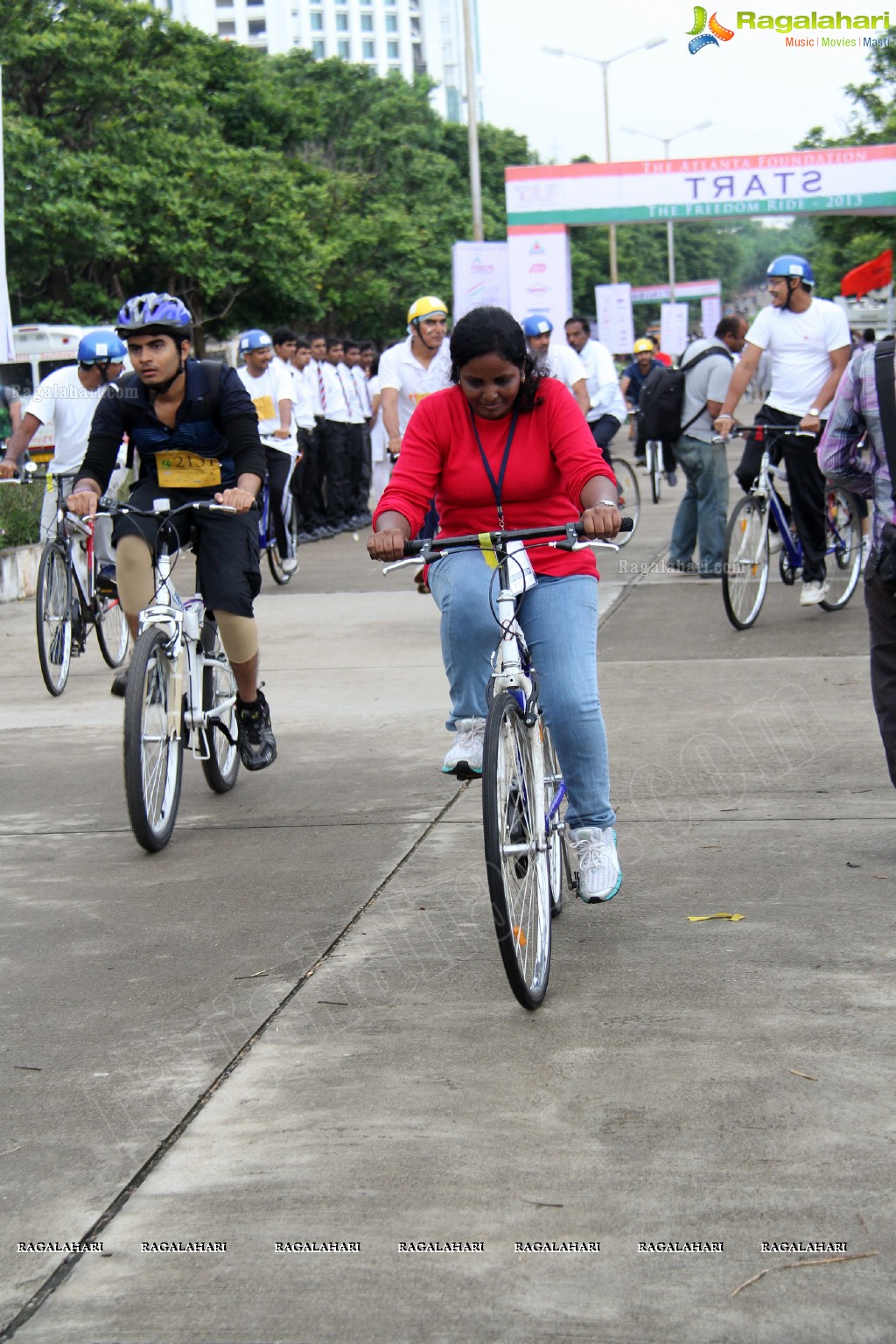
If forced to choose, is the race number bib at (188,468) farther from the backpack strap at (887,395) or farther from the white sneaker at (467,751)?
the backpack strap at (887,395)

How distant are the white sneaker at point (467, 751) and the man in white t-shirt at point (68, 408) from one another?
16.4 feet

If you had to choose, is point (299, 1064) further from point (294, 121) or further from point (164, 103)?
point (294, 121)

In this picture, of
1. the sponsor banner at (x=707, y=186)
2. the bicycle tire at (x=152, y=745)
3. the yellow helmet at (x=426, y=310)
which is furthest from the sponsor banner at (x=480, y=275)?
the bicycle tire at (x=152, y=745)

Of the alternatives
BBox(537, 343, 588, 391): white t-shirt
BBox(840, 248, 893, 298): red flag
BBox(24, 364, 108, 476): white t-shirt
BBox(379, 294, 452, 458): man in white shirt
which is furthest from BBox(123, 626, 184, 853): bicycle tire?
BBox(840, 248, 893, 298): red flag

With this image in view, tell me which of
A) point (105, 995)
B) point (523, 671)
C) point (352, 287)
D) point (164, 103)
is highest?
point (164, 103)

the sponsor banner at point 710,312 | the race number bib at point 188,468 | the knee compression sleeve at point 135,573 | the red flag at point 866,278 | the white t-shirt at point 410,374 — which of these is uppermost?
the sponsor banner at point 710,312

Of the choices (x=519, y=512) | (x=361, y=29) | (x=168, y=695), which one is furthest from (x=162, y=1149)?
(x=361, y=29)

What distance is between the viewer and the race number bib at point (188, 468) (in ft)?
20.6

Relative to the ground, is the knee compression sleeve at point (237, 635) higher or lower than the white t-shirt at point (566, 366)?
lower

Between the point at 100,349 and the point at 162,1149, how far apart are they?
6.41 metres

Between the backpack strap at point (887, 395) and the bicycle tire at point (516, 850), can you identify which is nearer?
the bicycle tire at point (516, 850)

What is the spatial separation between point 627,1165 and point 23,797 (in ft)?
13.1

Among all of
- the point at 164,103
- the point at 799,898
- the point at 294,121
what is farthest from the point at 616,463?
the point at 294,121

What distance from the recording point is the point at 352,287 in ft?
148
